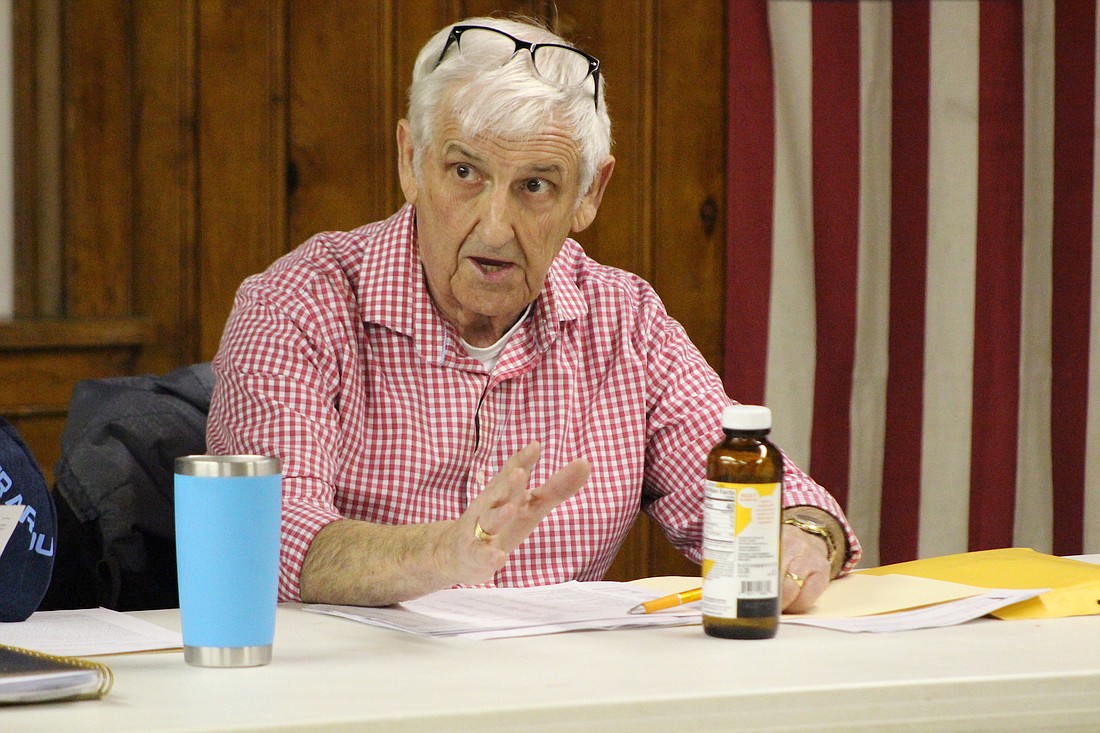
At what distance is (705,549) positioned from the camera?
3.51 ft

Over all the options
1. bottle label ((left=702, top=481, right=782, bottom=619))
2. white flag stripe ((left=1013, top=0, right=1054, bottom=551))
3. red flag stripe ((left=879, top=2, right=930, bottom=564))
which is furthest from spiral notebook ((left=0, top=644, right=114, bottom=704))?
white flag stripe ((left=1013, top=0, right=1054, bottom=551))

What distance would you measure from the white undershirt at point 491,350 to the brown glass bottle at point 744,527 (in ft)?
2.29

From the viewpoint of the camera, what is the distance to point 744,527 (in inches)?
40.9

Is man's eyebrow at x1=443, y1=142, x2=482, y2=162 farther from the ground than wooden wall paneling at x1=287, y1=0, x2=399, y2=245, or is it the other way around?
wooden wall paneling at x1=287, y1=0, x2=399, y2=245

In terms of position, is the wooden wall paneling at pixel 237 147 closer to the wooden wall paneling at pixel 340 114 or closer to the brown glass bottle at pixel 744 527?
the wooden wall paneling at pixel 340 114

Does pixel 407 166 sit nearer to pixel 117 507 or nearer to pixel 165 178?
pixel 117 507

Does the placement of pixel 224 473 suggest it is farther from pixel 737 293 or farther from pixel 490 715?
pixel 737 293

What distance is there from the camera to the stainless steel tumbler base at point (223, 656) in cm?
95

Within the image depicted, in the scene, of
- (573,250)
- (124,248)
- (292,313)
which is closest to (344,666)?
(292,313)

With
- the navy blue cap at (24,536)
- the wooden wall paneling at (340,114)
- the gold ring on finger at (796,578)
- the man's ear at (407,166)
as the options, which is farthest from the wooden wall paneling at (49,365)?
the gold ring on finger at (796,578)

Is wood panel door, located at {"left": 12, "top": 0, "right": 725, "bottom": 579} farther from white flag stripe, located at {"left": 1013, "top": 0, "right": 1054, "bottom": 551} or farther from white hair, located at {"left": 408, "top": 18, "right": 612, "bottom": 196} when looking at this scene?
white hair, located at {"left": 408, "top": 18, "right": 612, "bottom": 196}

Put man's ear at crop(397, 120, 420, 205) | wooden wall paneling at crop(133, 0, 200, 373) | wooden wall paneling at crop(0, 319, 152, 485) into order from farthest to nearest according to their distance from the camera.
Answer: wooden wall paneling at crop(133, 0, 200, 373) → wooden wall paneling at crop(0, 319, 152, 485) → man's ear at crop(397, 120, 420, 205)

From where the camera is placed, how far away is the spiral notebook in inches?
32.5

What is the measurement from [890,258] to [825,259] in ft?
0.48
